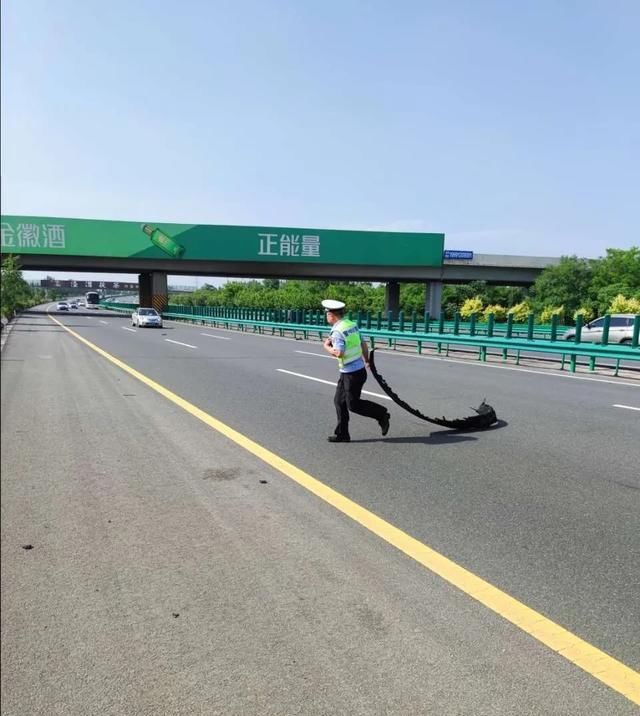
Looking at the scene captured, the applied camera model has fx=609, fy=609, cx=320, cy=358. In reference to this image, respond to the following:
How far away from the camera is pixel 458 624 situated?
3164mm

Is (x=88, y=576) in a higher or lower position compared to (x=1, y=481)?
lower

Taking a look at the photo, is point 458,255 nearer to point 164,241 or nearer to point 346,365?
point 164,241

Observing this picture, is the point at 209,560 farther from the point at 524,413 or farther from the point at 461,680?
the point at 524,413

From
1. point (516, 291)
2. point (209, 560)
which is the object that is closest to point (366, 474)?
point (209, 560)

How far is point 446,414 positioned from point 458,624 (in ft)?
21.7

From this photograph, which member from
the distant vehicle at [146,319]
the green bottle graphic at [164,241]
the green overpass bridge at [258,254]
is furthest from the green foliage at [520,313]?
the green bottle graphic at [164,241]

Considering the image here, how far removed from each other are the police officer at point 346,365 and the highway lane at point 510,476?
1.24ft

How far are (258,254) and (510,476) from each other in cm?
5075

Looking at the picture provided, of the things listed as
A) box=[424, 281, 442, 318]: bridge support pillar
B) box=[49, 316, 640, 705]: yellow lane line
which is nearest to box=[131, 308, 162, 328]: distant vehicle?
box=[424, 281, 442, 318]: bridge support pillar

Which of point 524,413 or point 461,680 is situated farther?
point 524,413

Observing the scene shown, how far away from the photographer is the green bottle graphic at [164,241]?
53.7 metres

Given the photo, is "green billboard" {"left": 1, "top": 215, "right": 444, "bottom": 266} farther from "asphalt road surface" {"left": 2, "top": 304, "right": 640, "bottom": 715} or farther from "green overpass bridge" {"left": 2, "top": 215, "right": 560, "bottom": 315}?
"asphalt road surface" {"left": 2, "top": 304, "right": 640, "bottom": 715}

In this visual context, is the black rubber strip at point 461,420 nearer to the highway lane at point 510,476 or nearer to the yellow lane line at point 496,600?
the highway lane at point 510,476

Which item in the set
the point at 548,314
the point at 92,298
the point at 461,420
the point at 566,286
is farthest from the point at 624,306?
the point at 92,298
